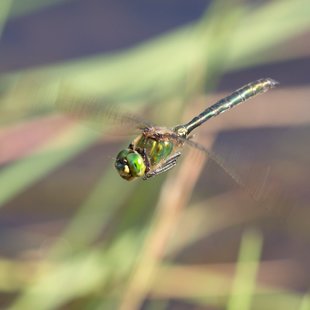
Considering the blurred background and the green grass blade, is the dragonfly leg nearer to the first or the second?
the blurred background

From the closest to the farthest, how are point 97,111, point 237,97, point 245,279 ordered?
point 97,111, point 245,279, point 237,97

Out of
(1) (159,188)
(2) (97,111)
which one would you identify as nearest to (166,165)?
(2) (97,111)

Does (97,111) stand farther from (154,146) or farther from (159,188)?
(159,188)

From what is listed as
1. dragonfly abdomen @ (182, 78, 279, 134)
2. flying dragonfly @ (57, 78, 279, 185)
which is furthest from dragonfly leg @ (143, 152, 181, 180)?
dragonfly abdomen @ (182, 78, 279, 134)

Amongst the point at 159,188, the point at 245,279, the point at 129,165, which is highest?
the point at 159,188

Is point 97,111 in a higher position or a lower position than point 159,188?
lower

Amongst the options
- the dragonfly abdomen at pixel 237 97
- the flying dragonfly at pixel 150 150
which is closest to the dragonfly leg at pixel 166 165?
the flying dragonfly at pixel 150 150
